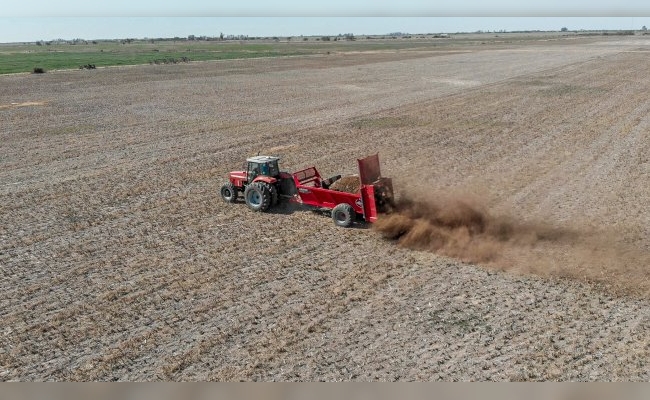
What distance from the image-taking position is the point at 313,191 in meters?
13.4

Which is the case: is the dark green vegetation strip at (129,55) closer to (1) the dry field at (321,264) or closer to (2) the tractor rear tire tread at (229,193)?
(1) the dry field at (321,264)

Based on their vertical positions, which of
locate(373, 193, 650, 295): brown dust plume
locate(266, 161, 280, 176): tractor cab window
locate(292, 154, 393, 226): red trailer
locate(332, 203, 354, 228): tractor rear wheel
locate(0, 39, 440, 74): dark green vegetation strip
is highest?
locate(0, 39, 440, 74): dark green vegetation strip

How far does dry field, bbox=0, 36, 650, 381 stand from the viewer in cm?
802

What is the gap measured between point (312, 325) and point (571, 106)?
91.1ft

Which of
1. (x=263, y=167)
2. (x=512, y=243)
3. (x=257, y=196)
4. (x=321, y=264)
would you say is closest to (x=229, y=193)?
(x=257, y=196)

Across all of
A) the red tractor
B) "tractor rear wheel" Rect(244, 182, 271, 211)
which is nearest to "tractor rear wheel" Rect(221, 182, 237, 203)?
the red tractor

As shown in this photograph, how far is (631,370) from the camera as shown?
751 centimetres

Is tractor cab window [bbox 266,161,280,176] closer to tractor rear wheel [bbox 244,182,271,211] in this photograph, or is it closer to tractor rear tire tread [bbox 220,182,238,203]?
tractor rear wheel [bbox 244,182,271,211]

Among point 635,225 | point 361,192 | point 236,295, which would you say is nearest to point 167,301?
point 236,295

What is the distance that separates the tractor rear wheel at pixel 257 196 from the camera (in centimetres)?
1400

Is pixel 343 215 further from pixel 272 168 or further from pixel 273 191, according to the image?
pixel 272 168

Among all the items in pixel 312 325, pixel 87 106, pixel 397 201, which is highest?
pixel 87 106

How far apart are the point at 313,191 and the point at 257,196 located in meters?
1.73

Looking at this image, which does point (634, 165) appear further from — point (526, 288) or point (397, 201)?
point (526, 288)
